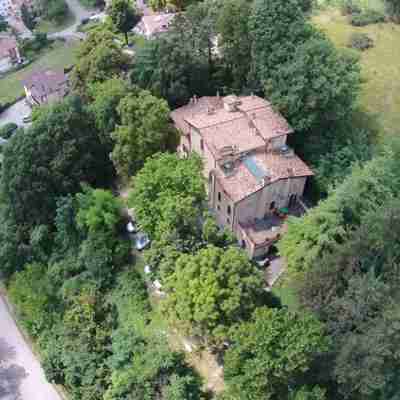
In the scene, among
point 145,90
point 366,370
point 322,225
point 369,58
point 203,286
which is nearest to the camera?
point 366,370

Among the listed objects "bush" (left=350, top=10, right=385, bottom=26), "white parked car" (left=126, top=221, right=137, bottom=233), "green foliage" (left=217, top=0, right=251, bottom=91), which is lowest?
"white parked car" (left=126, top=221, right=137, bottom=233)

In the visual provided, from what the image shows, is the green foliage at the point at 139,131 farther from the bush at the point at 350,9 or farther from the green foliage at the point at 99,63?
the bush at the point at 350,9

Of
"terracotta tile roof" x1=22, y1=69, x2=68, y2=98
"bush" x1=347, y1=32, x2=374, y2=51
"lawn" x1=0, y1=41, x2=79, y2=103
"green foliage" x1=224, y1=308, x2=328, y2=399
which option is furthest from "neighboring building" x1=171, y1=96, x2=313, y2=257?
"lawn" x1=0, y1=41, x2=79, y2=103

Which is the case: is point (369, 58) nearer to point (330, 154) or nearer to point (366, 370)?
point (330, 154)

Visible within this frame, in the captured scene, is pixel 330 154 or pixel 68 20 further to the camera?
pixel 68 20

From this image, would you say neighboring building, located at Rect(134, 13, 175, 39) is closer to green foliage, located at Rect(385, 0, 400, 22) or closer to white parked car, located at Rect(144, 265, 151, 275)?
green foliage, located at Rect(385, 0, 400, 22)

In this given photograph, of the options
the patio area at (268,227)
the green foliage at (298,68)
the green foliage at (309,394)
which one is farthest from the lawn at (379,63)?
the green foliage at (309,394)

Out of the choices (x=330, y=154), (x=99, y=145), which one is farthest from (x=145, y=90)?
(x=330, y=154)

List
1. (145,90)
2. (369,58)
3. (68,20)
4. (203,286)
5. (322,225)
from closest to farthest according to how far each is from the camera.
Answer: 1. (203,286)
2. (322,225)
3. (145,90)
4. (369,58)
5. (68,20)
